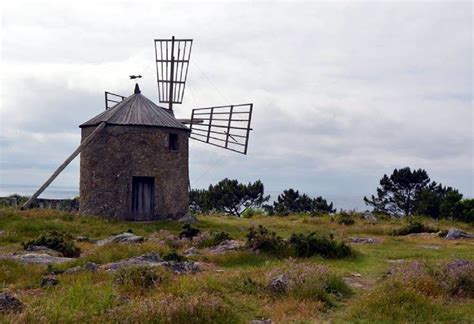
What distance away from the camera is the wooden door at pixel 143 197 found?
27906 mm

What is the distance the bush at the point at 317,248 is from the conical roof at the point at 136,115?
13884 millimetres

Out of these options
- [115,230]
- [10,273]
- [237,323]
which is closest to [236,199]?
[115,230]

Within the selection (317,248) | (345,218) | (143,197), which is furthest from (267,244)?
(345,218)

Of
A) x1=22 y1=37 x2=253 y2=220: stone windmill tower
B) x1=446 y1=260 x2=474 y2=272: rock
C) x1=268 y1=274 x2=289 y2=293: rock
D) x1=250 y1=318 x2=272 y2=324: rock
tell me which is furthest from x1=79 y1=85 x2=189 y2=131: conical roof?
x1=250 y1=318 x2=272 y2=324: rock

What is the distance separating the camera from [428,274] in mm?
11672

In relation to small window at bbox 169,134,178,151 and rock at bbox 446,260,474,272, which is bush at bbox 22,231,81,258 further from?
small window at bbox 169,134,178,151

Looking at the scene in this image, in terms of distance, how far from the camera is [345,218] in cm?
2864

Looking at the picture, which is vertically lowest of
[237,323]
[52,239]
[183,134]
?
[237,323]

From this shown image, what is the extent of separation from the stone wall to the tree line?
1095 centimetres

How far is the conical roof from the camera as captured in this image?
1103 inches

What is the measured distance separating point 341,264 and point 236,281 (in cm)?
438

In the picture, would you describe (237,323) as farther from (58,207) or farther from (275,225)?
(58,207)

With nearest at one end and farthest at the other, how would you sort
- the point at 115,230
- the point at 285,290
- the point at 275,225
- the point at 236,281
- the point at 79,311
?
the point at 79,311 < the point at 285,290 < the point at 236,281 < the point at 115,230 < the point at 275,225

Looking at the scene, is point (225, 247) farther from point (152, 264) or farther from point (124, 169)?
point (124, 169)
